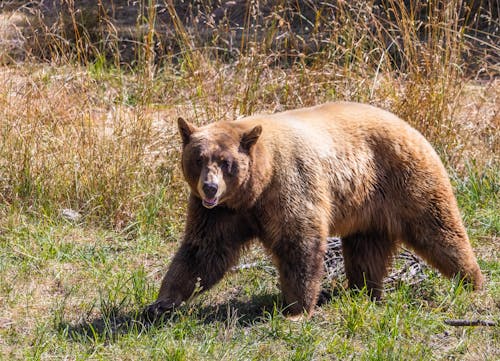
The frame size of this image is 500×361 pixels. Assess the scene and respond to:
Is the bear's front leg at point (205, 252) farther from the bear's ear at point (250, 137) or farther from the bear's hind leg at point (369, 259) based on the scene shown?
the bear's hind leg at point (369, 259)

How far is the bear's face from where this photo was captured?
529 centimetres

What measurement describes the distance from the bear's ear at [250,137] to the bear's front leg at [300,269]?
2.04ft

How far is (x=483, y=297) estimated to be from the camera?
19.5ft

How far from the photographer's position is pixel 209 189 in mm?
5211

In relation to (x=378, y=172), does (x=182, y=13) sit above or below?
below

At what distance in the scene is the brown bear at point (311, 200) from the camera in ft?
18.0

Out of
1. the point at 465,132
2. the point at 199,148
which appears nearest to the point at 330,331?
the point at 199,148

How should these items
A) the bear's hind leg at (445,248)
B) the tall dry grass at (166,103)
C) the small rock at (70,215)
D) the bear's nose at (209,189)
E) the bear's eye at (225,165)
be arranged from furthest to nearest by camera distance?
the tall dry grass at (166,103)
the small rock at (70,215)
the bear's hind leg at (445,248)
the bear's eye at (225,165)
the bear's nose at (209,189)

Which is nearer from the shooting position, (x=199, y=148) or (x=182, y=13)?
(x=199, y=148)

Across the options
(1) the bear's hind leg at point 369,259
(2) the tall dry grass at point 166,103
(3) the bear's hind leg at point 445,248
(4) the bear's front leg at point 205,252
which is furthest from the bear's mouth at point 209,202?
(2) the tall dry grass at point 166,103

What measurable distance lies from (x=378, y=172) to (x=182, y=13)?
25.1ft

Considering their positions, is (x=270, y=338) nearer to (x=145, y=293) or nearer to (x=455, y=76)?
(x=145, y=293)

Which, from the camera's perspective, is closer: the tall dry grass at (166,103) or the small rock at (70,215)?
the small rock at (70,215)

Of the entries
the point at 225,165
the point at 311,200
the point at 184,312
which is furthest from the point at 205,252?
the point at 311,200
